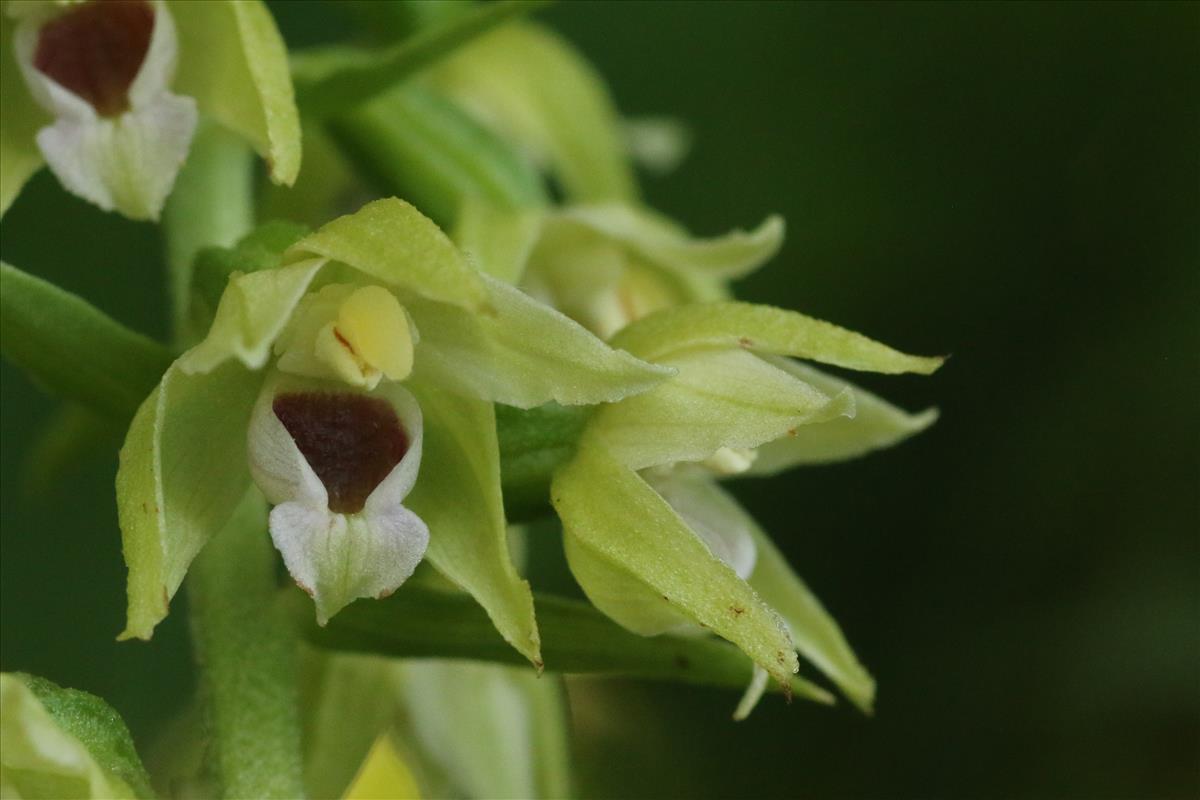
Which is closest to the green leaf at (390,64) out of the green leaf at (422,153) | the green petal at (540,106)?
the green leaf at (422,153)

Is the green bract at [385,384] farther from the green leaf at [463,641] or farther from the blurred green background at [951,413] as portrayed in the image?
the blurred green background at [951,413]

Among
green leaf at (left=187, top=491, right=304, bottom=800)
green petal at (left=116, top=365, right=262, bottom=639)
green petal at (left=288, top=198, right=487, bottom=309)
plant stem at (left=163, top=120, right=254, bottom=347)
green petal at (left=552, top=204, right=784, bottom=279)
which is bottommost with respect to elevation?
green leaf at (left=187, top=491, right=304, bottom=800)

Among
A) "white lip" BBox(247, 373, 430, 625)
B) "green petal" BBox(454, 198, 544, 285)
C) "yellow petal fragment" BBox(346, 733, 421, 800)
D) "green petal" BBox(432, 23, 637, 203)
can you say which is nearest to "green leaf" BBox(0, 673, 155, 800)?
"white lip" BBox(247, 373, 430, 625)

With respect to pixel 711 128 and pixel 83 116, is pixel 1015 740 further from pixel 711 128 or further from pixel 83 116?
pixel 83 116

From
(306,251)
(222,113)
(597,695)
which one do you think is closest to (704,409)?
(306,251)

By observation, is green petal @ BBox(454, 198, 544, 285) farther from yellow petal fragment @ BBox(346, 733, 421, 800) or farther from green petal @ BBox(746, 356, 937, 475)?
yellow petal fragment @ BBox(346, 733, 421, 800)

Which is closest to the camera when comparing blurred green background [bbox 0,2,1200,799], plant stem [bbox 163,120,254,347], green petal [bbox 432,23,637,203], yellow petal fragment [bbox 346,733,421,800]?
plant stem [bbox 163,120,254,347]

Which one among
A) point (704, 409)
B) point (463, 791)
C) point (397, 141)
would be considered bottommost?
point (463, 791)
